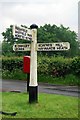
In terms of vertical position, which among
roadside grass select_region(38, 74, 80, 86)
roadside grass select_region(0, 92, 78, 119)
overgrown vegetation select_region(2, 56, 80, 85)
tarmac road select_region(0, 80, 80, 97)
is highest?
overgrown vegetation select_region(2, 56, 80, 85)

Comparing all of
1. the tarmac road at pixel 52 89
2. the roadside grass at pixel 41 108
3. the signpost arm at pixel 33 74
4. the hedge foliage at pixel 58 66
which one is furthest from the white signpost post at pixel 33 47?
the hedge foliage at pixel 58 66

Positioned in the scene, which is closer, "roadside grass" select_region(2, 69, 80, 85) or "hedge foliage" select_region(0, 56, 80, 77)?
"roadside grass" select_region(2, 69, 80, 85)

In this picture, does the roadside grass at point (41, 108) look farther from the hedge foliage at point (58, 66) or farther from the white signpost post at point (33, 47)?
the hedge foliage at point (58, 66)

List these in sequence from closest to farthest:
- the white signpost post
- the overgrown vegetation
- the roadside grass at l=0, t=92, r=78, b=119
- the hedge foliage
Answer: the roadside grass at l=0, t=92, r=78, b=119
the white signpost post
the overgrown vegetation
the hedge foliage

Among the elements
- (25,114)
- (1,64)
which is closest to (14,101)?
(25,114)

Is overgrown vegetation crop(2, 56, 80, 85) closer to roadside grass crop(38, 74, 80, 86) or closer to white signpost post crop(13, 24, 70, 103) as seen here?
roadside grass crop(38, 74, 80, 86)

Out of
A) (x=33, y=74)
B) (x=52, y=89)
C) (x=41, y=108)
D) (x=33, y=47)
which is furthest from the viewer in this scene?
(x=52, y=89)

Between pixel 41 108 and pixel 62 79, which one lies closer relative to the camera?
pixel 41 108

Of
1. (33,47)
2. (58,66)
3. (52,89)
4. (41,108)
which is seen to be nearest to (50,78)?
(58,66)

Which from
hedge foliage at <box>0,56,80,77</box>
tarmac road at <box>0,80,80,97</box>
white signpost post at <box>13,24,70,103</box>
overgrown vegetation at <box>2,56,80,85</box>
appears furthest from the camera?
hedge foliage at <box>0,56,80,77</box>

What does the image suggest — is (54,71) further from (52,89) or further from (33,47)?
(33,47)

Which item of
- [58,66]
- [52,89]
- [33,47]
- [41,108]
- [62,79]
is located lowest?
[41,108]

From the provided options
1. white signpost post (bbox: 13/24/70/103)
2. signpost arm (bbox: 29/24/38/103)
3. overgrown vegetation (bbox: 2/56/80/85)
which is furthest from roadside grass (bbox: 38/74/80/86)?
signpost arm (bbox: 29/24/38/103)

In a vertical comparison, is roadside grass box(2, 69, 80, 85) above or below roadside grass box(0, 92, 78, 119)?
above
